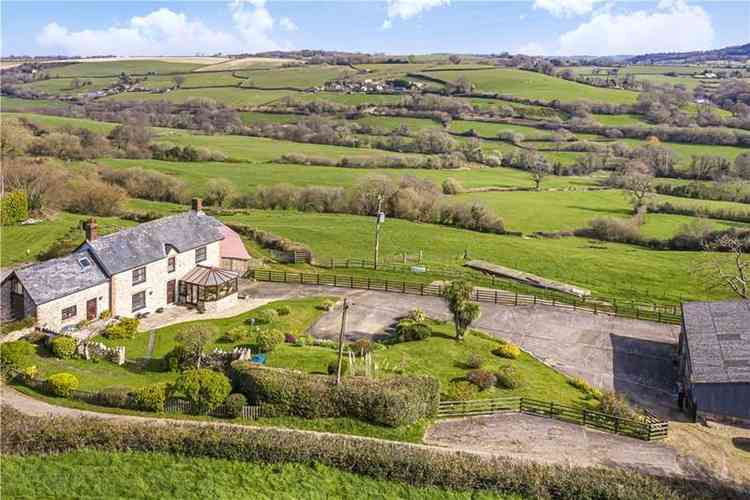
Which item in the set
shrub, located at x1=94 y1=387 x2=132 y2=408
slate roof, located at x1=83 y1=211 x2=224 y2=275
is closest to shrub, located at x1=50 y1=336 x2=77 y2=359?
A: shrub, located at x1=94 y1=387 x2=132 y2=408

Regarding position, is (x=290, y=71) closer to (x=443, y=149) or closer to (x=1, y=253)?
(x=443, y=149)

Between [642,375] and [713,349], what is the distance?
14.4 feet

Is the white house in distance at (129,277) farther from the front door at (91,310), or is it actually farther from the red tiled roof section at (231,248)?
the red tiled roof section at (231,248)

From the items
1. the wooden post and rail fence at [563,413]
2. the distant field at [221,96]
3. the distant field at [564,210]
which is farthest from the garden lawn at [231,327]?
the distant field at [221,96]

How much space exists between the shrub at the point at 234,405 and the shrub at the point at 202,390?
34 centimetres

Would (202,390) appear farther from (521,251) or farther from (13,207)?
(13,207)

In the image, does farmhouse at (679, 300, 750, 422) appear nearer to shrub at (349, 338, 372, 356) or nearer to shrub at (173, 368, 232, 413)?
shrub at (349, 338, 372, 356)

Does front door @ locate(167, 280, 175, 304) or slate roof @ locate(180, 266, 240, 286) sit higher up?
slate roof @ locate(180, 266, 240, 286)

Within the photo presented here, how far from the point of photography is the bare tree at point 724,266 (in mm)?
52688

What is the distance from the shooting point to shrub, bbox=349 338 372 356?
34.5m

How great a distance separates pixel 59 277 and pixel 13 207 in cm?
3471

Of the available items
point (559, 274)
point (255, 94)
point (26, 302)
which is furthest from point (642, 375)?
point (255, 94)

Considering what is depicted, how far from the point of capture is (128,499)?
21797mm

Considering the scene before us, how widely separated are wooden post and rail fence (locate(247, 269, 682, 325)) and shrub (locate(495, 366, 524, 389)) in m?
14.5
